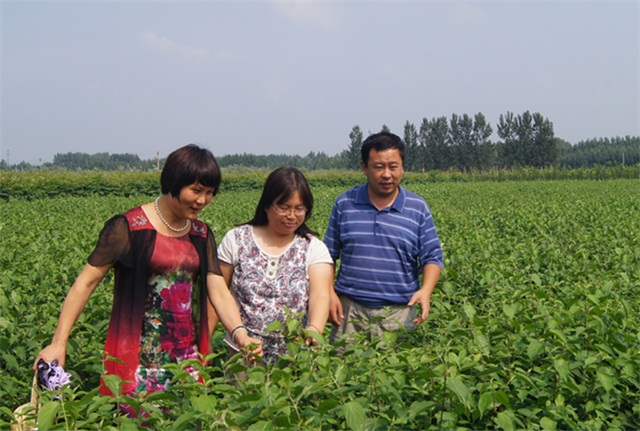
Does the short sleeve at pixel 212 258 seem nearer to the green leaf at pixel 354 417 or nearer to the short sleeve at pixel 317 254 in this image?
the short sleeve at pixel 317 254

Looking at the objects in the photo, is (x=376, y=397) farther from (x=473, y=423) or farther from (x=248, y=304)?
(x=248, y=304)

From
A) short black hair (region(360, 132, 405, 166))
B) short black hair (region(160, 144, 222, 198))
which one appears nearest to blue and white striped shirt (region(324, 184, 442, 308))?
short black hair (region(360, 132, 405, 166))

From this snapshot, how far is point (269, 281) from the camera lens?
286cm

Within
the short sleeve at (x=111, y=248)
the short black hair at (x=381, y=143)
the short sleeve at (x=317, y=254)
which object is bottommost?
the short sleeve at (x=317, y=254)

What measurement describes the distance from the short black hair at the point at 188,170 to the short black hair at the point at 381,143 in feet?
3.43

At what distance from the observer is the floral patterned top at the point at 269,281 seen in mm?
2834

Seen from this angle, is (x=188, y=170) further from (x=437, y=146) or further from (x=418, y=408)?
(x=437, y=146)

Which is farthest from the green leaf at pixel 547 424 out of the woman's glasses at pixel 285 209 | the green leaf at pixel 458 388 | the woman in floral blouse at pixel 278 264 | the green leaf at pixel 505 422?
the woman's glasses at pixel 285 209

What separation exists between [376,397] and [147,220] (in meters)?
1.21

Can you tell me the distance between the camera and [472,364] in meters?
2.04

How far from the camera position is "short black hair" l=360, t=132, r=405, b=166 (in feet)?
10.8

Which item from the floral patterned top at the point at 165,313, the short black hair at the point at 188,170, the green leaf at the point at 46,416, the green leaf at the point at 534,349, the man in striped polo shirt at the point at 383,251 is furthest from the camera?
the man in striped polo shirt at the point at 383,251

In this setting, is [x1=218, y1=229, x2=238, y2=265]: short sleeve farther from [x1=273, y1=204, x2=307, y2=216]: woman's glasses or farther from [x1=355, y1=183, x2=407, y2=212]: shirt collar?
[x1=355, y1=183, x2=407, y2=212]: shirt collar

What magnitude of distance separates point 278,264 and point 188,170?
0.67m
